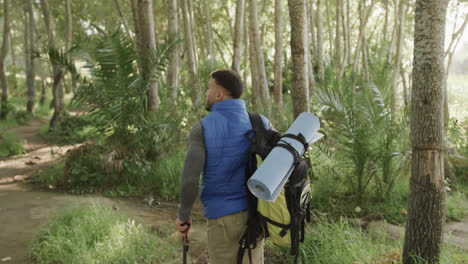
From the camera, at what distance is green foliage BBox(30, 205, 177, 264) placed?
142 inches

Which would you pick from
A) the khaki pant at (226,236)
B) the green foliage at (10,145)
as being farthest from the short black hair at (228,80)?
the green foliage at (10,145)

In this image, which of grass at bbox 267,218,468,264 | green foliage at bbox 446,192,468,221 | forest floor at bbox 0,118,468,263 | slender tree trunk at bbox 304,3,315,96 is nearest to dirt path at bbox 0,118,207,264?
forest floor at bbox 0,118,468,263

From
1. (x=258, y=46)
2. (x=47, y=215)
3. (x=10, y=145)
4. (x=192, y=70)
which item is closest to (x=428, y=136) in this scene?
(x=47, y=215)

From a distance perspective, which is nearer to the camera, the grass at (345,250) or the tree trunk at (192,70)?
the grass at (345,250)

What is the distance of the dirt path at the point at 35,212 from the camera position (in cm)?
419

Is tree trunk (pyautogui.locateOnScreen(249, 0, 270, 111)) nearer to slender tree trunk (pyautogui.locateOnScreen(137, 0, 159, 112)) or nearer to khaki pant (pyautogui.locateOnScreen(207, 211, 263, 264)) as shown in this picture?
slender tree trunk (pyautogui.locateOnScreen(137, 0, 159, 112))

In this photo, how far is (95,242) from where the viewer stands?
3801 mm

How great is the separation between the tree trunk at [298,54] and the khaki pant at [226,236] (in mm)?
2691

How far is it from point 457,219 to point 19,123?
15851 mm

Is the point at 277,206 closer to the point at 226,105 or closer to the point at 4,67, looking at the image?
the point at 226,105

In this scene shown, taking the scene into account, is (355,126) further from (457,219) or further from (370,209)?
(457,219)

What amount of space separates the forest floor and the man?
1881 mm

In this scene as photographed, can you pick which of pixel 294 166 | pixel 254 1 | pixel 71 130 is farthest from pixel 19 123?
pixel 294 166

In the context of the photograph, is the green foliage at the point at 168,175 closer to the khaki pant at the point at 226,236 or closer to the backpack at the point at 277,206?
the khaki pant at the point at 226,236
